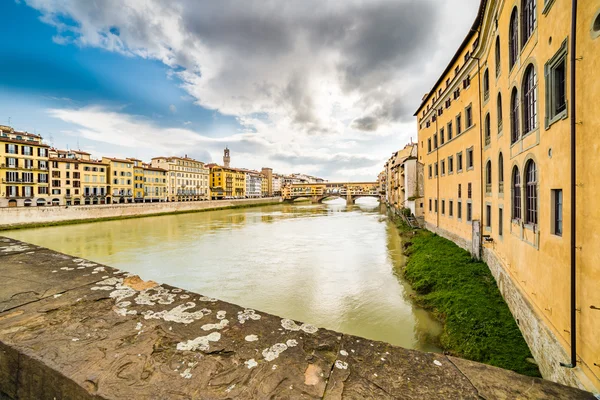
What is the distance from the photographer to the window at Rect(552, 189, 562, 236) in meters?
5.29

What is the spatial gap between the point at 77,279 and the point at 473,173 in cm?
1622

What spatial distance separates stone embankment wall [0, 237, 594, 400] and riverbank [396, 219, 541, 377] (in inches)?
246

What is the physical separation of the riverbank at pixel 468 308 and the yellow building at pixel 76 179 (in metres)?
57.1

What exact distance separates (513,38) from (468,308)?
27.1ft

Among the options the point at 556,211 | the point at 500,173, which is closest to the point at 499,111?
the point at 500,173

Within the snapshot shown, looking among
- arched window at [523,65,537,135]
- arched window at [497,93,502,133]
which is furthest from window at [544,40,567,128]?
arched window at [497,93,502,133]

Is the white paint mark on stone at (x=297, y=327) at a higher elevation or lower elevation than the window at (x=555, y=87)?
lower

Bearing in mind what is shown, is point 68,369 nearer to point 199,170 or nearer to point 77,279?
point 77,279

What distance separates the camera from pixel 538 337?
588 cm

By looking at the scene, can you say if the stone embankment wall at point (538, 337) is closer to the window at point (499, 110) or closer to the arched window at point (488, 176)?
the arched window at point (488, 176)

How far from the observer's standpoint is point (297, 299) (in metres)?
11.5

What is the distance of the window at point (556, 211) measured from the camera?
5285 mm

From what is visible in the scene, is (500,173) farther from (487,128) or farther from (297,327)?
(297,327)

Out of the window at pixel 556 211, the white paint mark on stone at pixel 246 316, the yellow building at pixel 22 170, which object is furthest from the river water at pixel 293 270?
the yellow building at pixel 22 170
